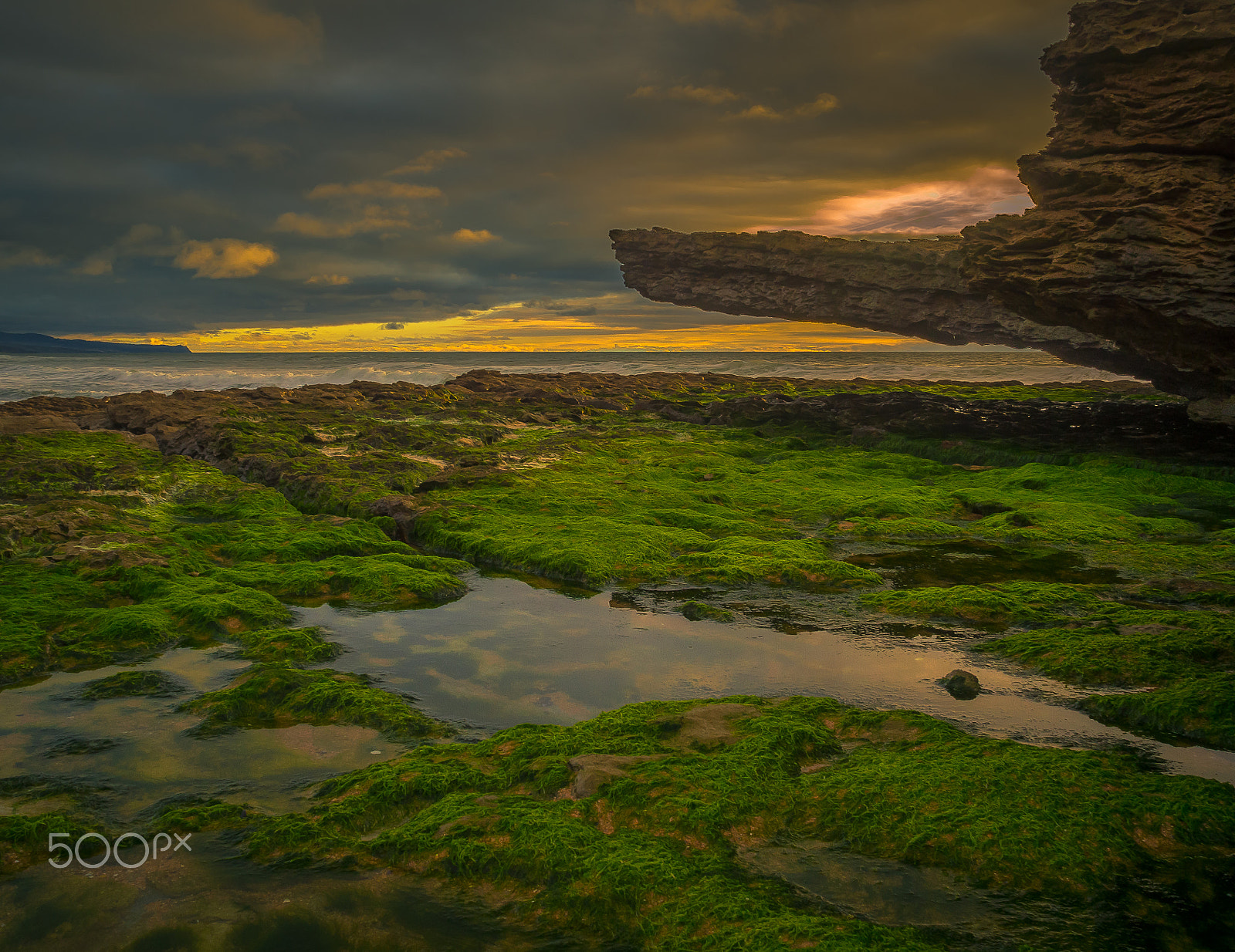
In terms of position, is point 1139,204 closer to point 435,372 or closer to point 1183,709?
point 1183,709

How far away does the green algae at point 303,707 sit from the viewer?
5.82 m

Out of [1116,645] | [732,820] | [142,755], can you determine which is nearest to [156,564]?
[142,755]

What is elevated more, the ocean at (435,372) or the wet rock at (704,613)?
the ocean at (435,372)

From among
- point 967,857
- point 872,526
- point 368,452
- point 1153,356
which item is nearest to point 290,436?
point 368,452

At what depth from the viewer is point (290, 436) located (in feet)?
64.8

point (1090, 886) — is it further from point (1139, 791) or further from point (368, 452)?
point (368, 452)

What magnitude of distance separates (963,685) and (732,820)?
2.92m

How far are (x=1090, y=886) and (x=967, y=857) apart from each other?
59cm

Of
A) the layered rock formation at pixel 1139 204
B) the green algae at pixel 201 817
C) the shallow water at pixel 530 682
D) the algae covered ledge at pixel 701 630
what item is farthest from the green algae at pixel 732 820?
the layered rock formation at pixel 1139 204

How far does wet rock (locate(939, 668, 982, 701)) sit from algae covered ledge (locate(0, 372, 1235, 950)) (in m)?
0.88

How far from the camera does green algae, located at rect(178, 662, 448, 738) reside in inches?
229

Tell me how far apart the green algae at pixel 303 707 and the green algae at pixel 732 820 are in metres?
0.71

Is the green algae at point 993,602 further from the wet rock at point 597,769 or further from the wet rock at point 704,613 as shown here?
the wet rock at point 597,769

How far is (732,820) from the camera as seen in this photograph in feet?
14.8
